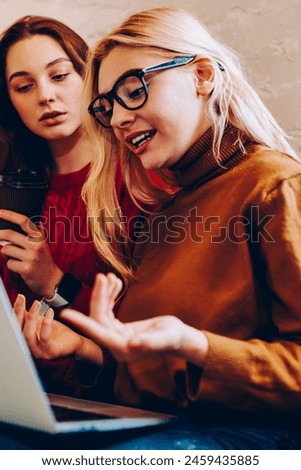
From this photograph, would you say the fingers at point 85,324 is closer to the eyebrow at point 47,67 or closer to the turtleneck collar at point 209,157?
the turtleneck collar at point 209,157

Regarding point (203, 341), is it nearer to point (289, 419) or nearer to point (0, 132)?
point (289, 419)

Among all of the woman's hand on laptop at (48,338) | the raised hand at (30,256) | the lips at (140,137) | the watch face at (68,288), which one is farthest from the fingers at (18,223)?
the lips at (140,137)

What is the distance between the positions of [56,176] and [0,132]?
0.20 metres

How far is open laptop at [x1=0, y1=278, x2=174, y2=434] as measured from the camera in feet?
2.59

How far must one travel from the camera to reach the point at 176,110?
111 cm

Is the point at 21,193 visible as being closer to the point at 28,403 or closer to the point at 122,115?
the point at 122,115

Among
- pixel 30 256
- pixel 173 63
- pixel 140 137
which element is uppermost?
pixel 173 63

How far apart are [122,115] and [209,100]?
0.15 meters

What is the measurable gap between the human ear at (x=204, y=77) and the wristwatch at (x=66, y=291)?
476 mm

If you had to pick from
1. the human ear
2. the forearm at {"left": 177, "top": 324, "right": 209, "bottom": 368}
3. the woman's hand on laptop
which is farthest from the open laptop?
the human ear

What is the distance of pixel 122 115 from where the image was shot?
112cm

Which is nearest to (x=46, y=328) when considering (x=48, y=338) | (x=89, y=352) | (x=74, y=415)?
(x=48, y=338)

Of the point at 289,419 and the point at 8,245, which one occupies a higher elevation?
the point at 8,245

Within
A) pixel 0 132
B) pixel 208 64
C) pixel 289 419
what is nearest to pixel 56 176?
pixel 0 132
